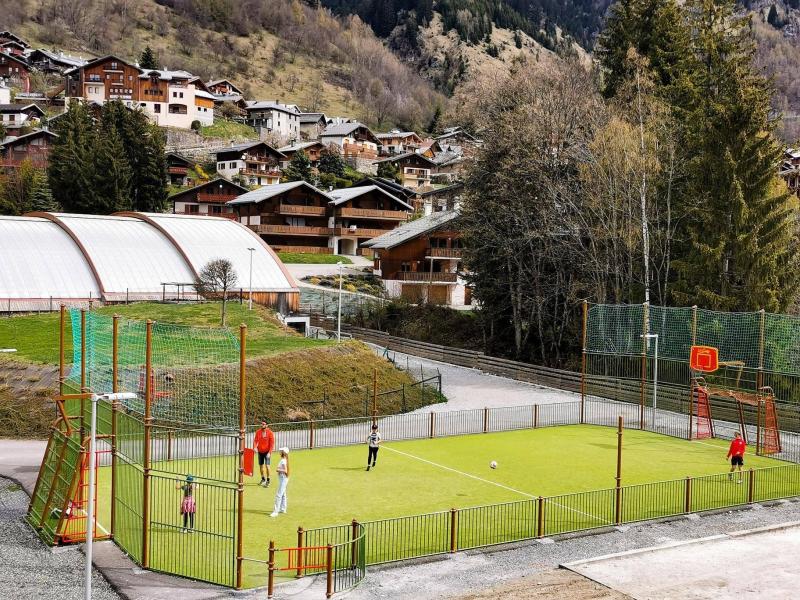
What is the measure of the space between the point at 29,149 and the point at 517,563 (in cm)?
8972

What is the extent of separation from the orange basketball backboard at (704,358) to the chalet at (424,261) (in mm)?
35561

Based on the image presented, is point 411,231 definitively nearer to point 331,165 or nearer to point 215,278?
point 215,278

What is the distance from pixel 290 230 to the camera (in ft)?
279

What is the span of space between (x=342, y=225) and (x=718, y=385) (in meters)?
56.4

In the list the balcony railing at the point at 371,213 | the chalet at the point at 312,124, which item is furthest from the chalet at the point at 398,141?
the balcony railing at the point at 371,213

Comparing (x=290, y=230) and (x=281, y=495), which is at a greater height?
(x=290, y=230)

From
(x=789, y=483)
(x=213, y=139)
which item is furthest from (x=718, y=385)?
(x=213, y=139)

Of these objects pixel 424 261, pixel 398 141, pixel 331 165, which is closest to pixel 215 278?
pixel 424 261

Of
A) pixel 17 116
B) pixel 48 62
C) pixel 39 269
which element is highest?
pixel 48 62

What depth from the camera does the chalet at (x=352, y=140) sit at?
13200 cm

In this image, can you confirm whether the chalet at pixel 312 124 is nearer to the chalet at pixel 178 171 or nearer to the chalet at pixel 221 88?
the chalet at pixel 221 88

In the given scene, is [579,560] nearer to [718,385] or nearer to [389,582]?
[389,582]

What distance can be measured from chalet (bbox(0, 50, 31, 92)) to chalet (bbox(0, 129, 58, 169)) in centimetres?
4142

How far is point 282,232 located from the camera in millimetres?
84688
